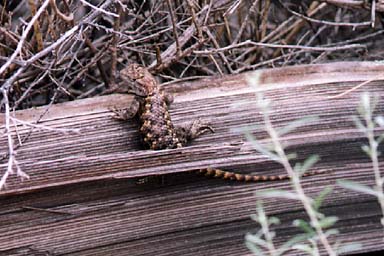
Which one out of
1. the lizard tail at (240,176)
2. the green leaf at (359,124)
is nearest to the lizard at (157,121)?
the lizard tail at (240,176)

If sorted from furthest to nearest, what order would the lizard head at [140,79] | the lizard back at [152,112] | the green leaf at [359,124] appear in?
the lizard head at [140,79] → the lizard back at [152,112] → the green leaf at [359,124]

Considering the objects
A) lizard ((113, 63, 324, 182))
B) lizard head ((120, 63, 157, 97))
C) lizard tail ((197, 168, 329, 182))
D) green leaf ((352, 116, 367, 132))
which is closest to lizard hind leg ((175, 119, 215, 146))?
lizard ((113, 63, 324, 182))

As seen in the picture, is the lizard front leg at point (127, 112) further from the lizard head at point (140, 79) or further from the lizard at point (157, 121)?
the lizard head at point (140, 79)

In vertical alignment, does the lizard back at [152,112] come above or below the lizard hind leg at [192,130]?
above

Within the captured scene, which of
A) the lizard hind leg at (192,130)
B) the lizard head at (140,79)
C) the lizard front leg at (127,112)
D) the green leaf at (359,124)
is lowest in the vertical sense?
the green leaf at (359,124)

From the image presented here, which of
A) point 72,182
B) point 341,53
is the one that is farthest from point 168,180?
point 341,53

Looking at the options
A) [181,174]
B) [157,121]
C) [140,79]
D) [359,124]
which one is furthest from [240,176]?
[359,124]

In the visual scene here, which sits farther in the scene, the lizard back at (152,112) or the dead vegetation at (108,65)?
the lizard back at (152,112)

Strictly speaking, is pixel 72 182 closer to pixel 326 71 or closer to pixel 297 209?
pixel 297 209

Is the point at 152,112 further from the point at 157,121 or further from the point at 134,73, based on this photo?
the point at 134,73
